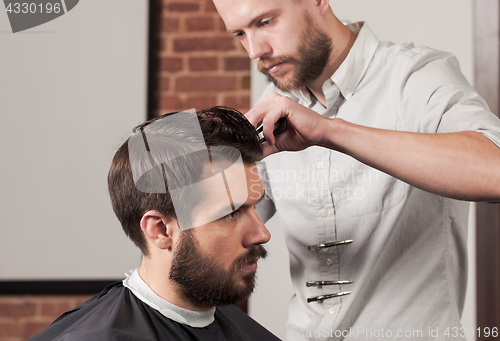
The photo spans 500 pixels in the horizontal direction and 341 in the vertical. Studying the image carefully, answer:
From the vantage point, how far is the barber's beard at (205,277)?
3.53 feet

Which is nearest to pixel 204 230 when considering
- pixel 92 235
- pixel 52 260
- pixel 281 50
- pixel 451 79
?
pixel 281 50

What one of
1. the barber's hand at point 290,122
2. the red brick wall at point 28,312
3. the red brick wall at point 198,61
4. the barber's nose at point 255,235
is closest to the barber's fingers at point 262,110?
the barber's hand at point 290,122

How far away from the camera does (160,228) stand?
1.10m

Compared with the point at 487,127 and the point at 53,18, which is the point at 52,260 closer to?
the point at 53,18

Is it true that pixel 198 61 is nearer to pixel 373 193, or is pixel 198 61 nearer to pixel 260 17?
pixel 260 17

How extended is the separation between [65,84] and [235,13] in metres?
1.26

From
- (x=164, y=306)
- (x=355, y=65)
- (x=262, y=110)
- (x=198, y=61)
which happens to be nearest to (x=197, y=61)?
(x=198, y=61)

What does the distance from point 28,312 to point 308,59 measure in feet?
6.49

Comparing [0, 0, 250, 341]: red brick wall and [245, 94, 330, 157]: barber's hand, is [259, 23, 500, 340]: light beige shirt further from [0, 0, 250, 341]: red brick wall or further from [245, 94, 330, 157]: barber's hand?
[0, 0, 250, 341]: red brick wall

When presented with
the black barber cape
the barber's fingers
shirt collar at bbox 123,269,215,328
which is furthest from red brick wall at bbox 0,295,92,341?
the barber's fingers

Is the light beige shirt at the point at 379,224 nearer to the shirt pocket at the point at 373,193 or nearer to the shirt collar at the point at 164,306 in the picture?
the shirt pocket at the point at 373,193

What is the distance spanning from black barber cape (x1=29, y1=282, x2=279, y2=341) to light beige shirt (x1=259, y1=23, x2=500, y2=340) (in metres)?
0.39

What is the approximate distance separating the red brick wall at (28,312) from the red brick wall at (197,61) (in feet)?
3.78

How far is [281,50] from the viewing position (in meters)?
1.35
